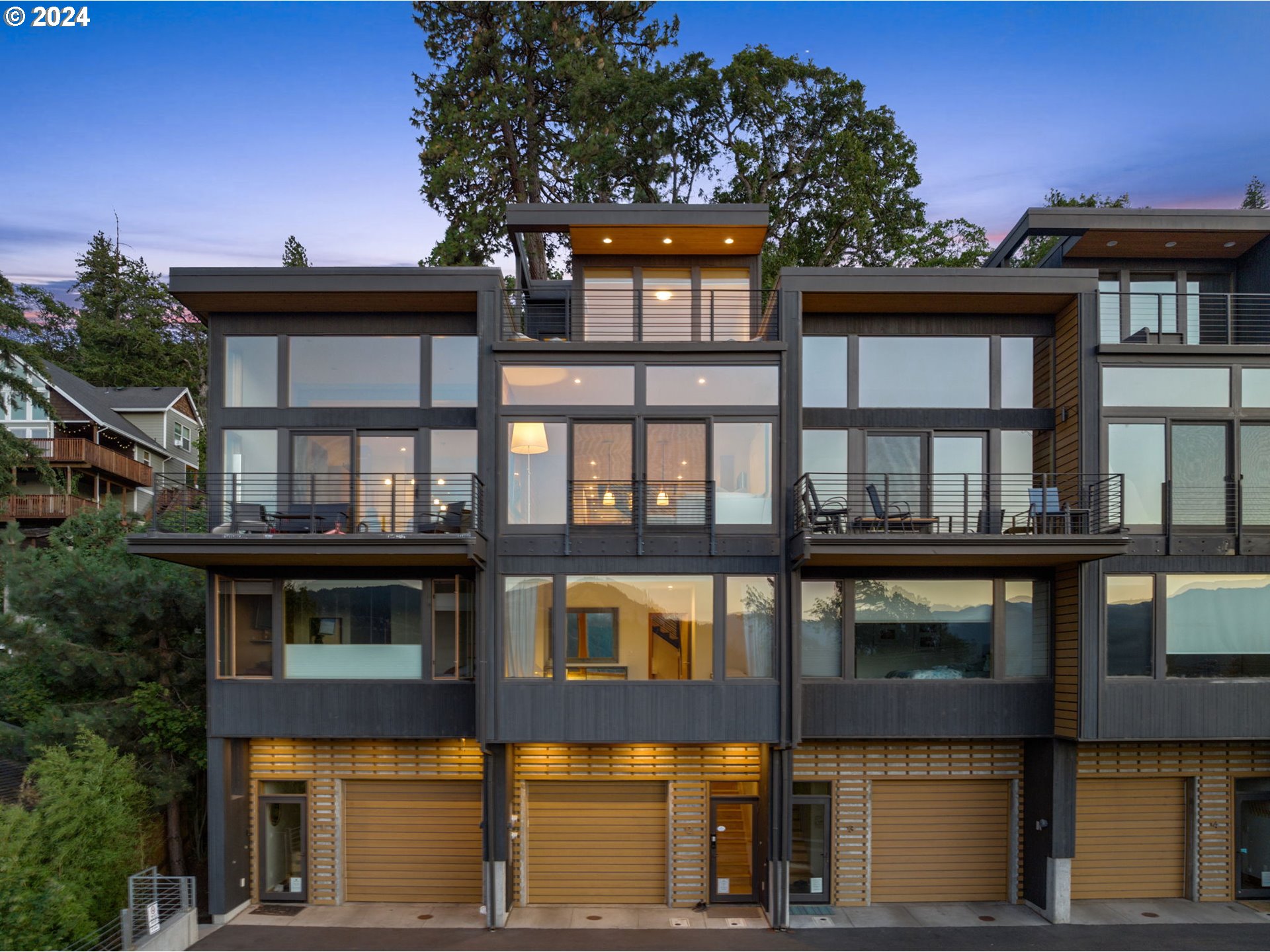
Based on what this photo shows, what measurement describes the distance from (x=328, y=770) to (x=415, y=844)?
6.28 feet

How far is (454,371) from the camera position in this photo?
14.2 metres

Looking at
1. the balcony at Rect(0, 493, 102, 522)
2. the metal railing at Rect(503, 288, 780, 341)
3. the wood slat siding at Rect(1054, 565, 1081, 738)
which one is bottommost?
the wood slat siding at Rect(1054, 565, 1081, 738)

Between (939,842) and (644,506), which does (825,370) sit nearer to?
(644,506)

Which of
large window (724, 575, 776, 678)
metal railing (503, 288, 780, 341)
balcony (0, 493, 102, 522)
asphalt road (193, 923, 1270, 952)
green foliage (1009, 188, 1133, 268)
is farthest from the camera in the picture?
balcony (0, 493, 102, 522)

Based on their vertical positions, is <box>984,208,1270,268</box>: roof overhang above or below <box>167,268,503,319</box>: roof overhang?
above

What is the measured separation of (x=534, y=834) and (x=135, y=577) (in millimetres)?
8278

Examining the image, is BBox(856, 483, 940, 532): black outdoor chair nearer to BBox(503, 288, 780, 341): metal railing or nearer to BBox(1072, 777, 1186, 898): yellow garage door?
BBox(503, 288, 780, 341): metal railing

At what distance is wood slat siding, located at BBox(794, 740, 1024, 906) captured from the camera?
1423 centimetres

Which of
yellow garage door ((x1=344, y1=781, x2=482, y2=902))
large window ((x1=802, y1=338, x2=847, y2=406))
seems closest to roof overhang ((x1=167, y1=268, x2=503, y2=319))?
large window ((x1=802, y1=338, x2=847, y2=406))

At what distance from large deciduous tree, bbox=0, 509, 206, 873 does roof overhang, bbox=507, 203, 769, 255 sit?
8963mm

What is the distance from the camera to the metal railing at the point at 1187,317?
48.3 feet

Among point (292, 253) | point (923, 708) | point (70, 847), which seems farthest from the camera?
point (292, 253)

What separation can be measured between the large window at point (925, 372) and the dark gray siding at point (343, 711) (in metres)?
8.61

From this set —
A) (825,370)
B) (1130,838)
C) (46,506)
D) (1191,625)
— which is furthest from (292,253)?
(1130,838)
